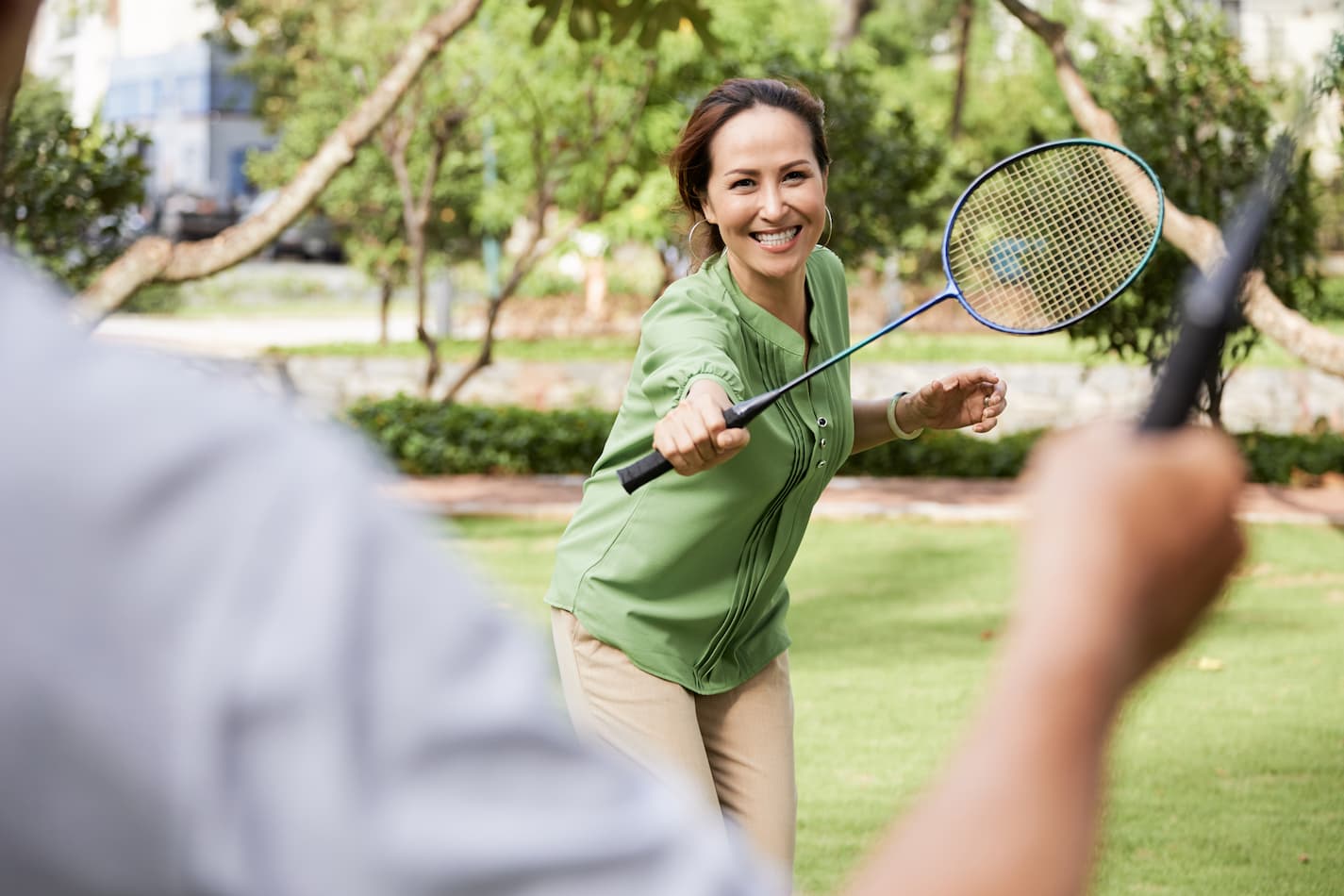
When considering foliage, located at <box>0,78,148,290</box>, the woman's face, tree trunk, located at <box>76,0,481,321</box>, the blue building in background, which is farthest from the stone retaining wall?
the blue building in background

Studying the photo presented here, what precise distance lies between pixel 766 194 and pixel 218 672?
260 centimetres

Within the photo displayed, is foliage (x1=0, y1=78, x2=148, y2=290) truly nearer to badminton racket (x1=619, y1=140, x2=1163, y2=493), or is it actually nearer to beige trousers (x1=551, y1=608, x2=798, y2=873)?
badminton racket (x1=619, y1=140, x2=1163, y2=493)

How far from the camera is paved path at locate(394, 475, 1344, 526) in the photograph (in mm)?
10500

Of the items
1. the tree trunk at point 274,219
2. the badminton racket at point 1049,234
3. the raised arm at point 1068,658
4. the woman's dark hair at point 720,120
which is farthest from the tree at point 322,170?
the raised arm at point 1068,658

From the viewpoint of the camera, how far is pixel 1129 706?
150 inches

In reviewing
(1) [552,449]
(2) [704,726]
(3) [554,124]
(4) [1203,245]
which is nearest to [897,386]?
(3) [554,124]

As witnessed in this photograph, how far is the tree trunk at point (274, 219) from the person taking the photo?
7.79 meters

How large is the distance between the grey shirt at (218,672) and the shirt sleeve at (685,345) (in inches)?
81.7

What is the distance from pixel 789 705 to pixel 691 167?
1.06m

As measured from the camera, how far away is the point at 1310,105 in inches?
49.6

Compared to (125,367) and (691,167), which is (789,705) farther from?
(125,367)

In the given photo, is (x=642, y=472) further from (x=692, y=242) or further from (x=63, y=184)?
(x=63, y=184)

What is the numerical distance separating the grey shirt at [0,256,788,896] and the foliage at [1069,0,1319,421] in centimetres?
1071

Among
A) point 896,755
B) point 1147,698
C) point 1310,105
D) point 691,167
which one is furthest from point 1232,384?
point 1310,105
